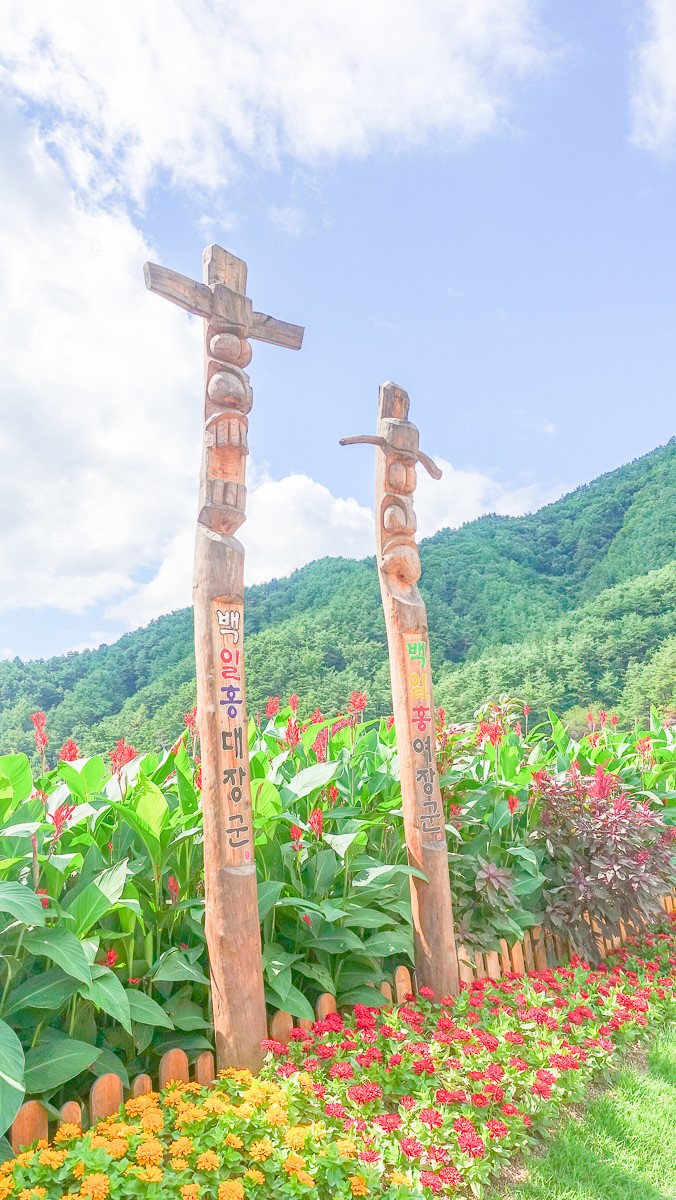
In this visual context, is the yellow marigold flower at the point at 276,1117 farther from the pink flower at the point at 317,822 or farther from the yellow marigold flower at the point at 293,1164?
the pink flower at the point at 317,822

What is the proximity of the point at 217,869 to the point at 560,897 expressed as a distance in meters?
2.32

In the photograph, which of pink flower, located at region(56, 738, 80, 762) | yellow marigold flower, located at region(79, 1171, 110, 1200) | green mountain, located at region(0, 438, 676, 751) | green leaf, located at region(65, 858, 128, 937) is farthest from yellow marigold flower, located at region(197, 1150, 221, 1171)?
green mountain, located at region(0, 438, 676, 751)

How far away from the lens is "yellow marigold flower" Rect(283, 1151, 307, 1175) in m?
1.96

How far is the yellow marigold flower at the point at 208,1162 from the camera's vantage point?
1.91 meters

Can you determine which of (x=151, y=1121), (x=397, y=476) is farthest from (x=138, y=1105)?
(x=397, y=476)

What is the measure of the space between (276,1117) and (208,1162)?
233 millimetres

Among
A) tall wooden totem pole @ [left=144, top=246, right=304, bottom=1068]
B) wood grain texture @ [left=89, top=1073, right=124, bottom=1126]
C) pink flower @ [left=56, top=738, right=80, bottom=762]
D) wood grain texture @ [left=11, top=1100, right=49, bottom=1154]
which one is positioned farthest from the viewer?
pink flower @ [left=56, top=738, right=80, bottom=762]

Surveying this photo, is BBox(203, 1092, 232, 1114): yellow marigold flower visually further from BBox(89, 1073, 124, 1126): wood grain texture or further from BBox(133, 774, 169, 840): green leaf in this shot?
BBox(133, 774, 169, 840): green leaf

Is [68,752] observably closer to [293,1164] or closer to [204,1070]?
[204,1070]

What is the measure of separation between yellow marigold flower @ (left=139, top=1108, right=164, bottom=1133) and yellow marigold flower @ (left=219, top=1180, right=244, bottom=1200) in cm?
26

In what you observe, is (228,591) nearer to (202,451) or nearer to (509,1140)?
(202,451)

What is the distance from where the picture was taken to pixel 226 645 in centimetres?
286

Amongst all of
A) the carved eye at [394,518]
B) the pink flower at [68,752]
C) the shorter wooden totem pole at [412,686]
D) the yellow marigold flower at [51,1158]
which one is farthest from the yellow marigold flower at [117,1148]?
the carved eye at [394,518]

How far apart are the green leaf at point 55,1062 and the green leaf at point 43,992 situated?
4.3 inches
